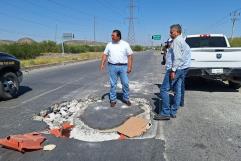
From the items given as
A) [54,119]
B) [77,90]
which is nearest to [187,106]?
[54,119]

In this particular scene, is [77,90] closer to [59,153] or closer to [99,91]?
[99,91]

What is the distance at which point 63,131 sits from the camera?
18.1 feet

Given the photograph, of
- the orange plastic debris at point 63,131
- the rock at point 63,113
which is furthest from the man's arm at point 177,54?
the rock at point 63,113

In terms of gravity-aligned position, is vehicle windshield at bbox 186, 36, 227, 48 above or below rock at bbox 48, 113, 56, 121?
above

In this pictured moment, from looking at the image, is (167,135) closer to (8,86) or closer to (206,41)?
(8,86)

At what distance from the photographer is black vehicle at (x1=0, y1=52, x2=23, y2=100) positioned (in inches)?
336

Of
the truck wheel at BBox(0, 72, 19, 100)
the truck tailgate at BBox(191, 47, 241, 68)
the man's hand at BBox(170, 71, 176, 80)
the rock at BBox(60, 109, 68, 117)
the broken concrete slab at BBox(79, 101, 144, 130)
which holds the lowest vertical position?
the rock at BBox(60, 109, 68, 117)

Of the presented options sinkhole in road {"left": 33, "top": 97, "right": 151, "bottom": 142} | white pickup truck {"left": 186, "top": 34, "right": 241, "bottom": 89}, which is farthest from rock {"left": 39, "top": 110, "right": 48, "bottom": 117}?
white pickup truck {"left": 186, "top": 34, "right": 241, "bottom": 89}

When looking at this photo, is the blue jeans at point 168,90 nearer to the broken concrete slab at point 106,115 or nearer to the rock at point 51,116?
the broken concrete slab at point 106,115

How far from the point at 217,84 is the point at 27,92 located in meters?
6.65

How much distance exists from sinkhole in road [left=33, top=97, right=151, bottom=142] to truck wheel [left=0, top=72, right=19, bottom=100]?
162 centimetres

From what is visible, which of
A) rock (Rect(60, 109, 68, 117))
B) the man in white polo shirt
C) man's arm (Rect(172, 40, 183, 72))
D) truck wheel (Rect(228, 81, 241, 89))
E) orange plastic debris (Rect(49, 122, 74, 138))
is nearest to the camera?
orange plastic debris (Rect(49, 122, 74, 138))

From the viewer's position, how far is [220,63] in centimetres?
948

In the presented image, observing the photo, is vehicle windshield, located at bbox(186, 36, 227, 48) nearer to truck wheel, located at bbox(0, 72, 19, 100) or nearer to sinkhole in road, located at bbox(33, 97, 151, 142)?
sinkhole in road, located at bbox(33, 97, 151, 142)
